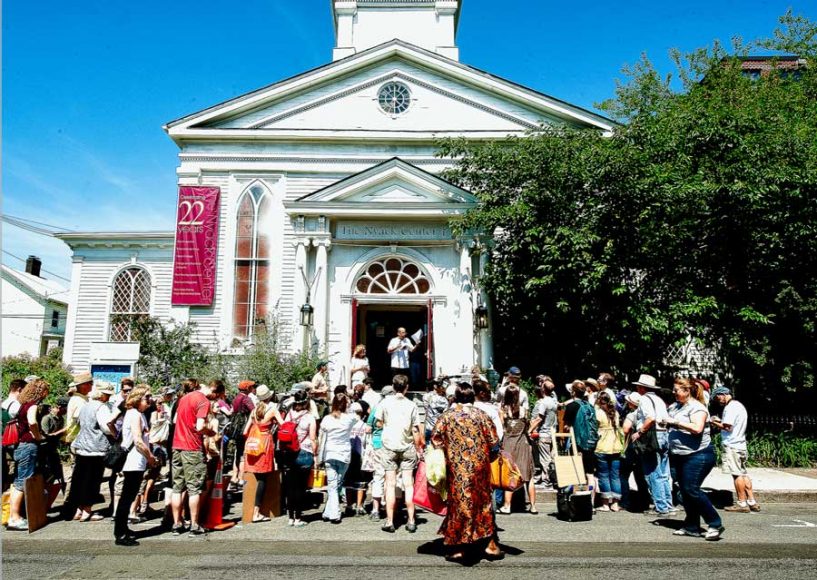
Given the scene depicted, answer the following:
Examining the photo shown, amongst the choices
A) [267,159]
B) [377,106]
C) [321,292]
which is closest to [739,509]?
[321,292]

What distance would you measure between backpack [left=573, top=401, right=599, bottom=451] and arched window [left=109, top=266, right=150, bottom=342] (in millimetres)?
15627

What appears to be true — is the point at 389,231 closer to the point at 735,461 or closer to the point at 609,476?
the point at 609,476

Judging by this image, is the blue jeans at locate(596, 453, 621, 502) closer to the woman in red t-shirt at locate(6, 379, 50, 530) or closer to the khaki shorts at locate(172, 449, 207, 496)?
the khaki shorts at locate(172, 449, 207, 496)

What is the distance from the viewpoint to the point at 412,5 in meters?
24.2

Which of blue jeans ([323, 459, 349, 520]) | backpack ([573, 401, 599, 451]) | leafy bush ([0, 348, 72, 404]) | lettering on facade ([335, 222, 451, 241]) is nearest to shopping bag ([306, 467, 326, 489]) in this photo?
blue jeans ([323, 459, 349, 520])

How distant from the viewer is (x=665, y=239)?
15.1m

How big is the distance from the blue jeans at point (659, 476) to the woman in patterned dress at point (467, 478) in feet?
10.9

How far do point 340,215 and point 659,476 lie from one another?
1079cm

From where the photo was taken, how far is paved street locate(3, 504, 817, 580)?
622cm

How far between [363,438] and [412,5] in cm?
1952

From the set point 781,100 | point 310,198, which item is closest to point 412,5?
point 310,198

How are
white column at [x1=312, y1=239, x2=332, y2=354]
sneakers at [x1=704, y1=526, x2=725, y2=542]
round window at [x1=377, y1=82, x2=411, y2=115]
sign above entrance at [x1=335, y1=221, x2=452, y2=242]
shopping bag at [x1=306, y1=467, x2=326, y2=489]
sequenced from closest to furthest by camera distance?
1. sneakers at [x1=704, y1=526, x2=725, y2=542]
2. shopping bag at [x1=306, y1=467, x2=326, y2=489]
3. white column at [x1=312, y1=239, x2=332, y2=354]
4. sign above entrance at [x1=335, y1=221, x2=452, y2=242]
5. round window at [x1=377, y1=82, x2=411, y2=115]

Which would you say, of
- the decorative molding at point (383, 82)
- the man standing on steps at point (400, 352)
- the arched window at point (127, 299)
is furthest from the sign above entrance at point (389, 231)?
the arched window at point (127, 299)

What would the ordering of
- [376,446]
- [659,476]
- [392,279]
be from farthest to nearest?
[392,279] < [659,476] < [376,446]
